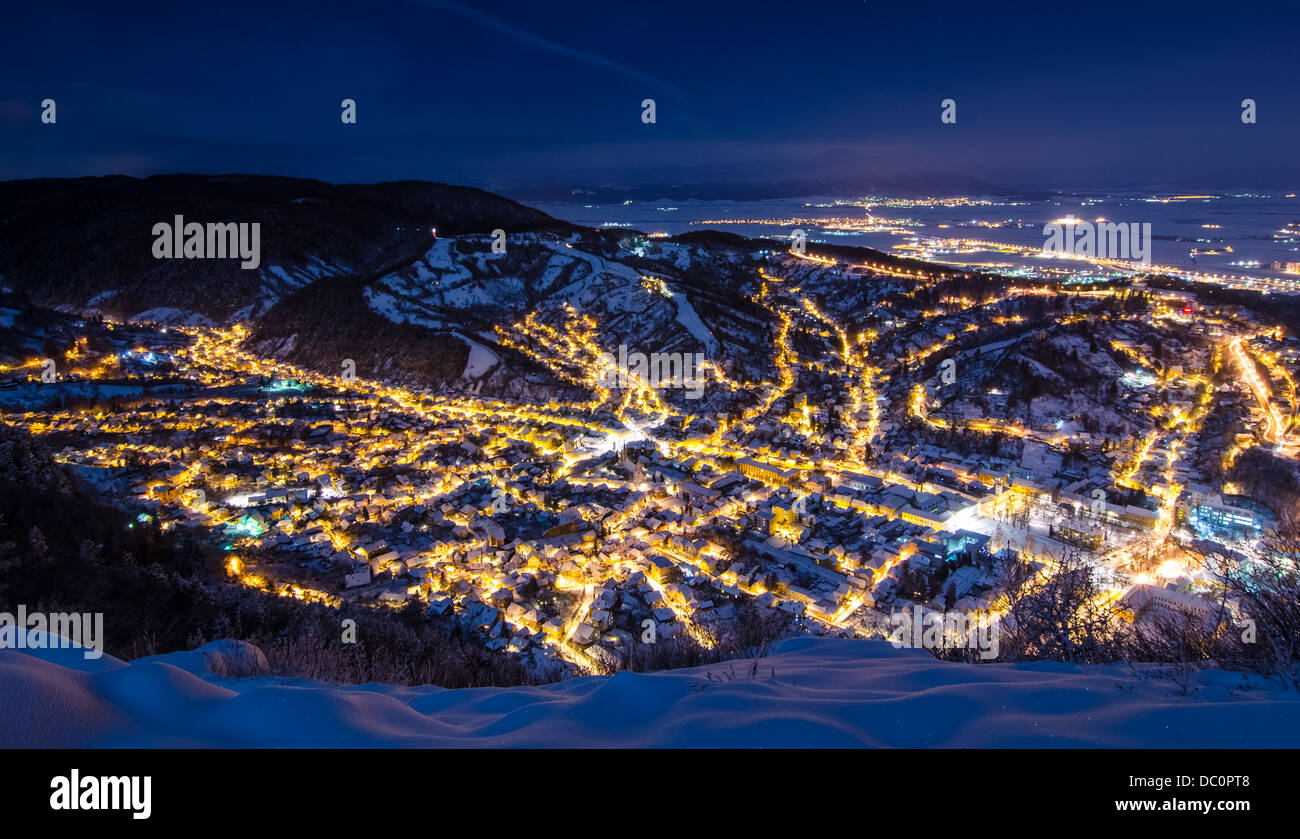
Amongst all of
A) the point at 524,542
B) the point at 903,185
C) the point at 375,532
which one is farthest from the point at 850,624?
the point at 903,185

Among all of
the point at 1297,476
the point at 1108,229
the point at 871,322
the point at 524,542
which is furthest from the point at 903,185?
the point at 524,542

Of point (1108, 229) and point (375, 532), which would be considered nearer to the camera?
point (375, 532)

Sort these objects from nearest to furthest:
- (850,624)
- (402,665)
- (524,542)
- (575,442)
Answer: (402,665)
(850,624)
(524,542)
(575,442)

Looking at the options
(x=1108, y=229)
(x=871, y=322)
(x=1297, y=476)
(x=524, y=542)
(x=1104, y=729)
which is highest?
(x=1108, y=229)

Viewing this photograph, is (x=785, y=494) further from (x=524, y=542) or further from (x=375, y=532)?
(x=375, y=532)
